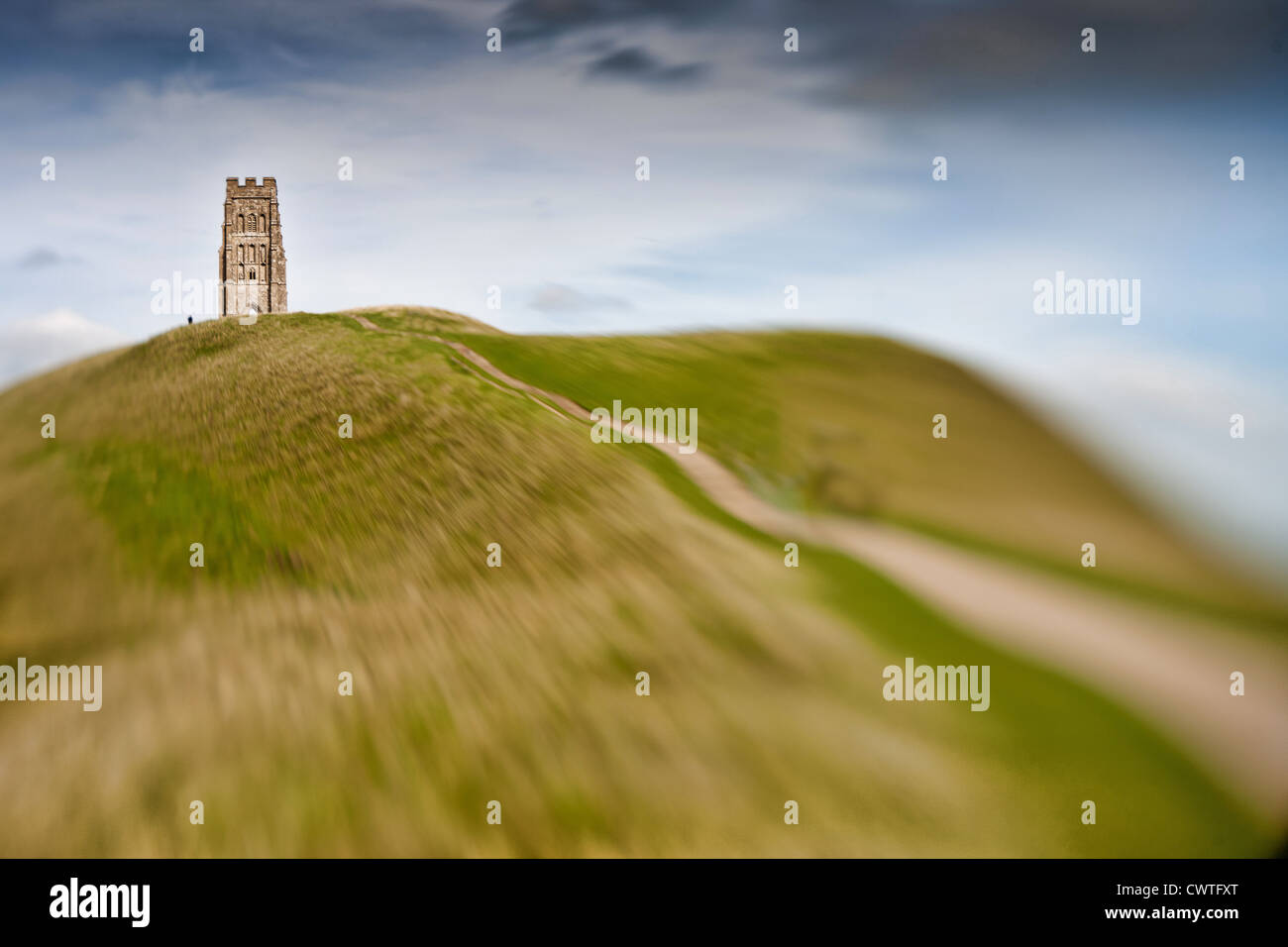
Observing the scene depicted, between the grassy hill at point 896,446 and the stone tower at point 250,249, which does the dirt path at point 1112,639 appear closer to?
the grassy hill at point 896,446

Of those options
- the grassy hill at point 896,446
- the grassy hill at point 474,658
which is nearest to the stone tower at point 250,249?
the grassy hill at point 896,446

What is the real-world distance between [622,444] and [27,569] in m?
15.1

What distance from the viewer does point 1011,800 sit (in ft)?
31.8

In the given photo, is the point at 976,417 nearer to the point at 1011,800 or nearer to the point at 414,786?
the point at 1011,800

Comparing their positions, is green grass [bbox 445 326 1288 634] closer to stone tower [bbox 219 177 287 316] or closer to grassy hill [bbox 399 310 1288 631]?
grassy hill [bbox 399 310 1288 631]

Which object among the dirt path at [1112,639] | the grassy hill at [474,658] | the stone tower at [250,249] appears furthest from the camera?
the stone tower at [250,249]

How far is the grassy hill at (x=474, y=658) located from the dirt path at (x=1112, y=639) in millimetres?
959

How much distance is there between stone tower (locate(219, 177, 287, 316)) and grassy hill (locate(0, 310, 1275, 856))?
52.5 m

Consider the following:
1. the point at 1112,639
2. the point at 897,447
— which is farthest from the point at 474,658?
the point at 897,447

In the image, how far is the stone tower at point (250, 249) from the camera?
66625mm

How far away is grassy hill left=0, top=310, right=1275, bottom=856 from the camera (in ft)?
28.3

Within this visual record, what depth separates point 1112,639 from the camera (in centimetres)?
1491

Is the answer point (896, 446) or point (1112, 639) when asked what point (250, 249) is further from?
point (1112, 639)
